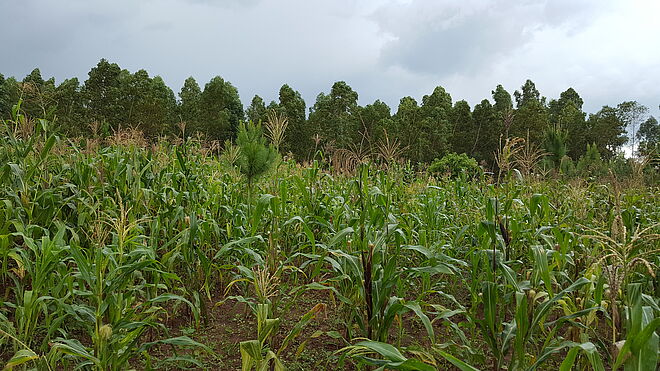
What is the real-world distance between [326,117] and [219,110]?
317 inches

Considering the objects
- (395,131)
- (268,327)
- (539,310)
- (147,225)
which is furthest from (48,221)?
(395,131)

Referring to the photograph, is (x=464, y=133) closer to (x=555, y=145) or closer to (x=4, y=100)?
(x=555, y=145)

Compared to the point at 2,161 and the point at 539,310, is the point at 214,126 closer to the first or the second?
the point at 2,161

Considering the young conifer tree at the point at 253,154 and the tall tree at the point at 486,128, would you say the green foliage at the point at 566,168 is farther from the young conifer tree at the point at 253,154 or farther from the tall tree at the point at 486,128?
the young conifer tree at the point at 253,154

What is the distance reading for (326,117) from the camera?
95.5ft

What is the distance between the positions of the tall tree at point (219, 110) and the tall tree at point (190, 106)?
56cm

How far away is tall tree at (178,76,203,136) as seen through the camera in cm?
2848

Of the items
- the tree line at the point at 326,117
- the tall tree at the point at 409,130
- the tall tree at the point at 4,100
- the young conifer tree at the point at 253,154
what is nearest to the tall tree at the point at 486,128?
the tree line at the point at 326,117

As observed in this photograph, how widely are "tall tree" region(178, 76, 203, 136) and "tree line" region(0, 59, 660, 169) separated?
0.27 ft

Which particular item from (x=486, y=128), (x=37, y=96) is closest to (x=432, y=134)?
(x=486, y=128)

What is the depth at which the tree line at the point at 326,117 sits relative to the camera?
23031 mm

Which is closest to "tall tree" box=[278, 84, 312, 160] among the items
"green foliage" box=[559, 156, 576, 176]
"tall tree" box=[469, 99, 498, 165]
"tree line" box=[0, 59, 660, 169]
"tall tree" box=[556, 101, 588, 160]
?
"tree line" box=[0, 59, 660, 169]

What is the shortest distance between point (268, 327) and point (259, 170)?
2173 millimetres

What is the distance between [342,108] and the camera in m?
29.2
